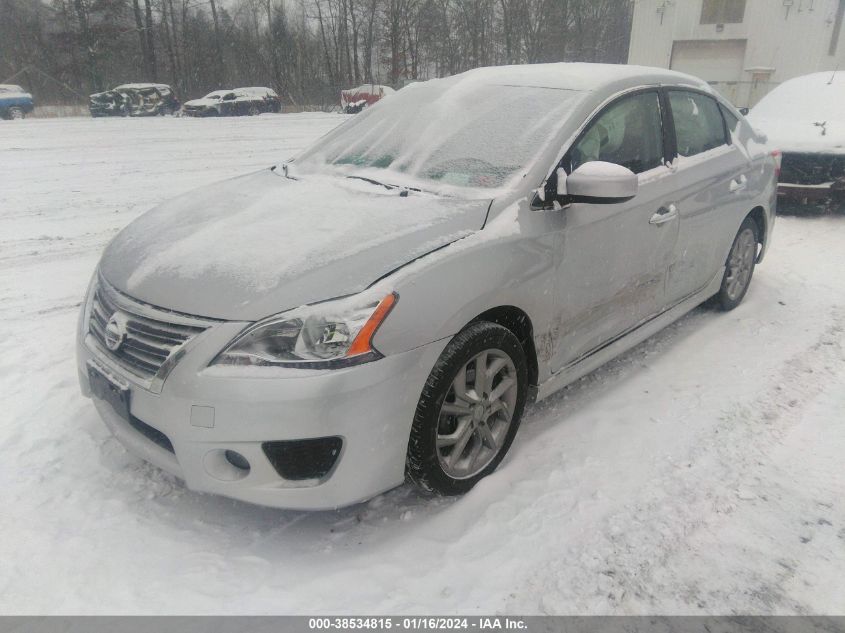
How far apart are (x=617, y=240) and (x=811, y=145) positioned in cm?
574

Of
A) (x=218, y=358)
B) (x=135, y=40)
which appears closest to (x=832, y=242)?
(x=218, y=358)

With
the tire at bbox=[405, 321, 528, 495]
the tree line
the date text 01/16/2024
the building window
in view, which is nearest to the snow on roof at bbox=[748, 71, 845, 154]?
the tire at bbox=[405, 321, 528, 495]

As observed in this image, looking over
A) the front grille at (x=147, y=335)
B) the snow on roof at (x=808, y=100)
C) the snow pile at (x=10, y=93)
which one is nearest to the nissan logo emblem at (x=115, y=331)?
the front grille at (x=147, y=335)

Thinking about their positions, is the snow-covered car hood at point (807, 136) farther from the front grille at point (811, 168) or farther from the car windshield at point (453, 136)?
the car windshield at point (453, 136)

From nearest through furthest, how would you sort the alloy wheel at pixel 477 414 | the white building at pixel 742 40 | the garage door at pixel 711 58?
the alloy wheel at pixel 477 414
the white building at pixel 742 40
the garage door at pixel 711 58

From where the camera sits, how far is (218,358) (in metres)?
2.07

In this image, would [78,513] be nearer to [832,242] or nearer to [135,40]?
[832,242]

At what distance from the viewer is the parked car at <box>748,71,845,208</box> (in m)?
7.16

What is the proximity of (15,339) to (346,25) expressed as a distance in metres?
44.2


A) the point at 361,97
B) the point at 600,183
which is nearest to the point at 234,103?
the point at 361,97

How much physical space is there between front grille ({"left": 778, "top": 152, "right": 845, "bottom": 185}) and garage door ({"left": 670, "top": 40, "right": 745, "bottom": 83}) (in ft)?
61.3

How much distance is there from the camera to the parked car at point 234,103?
26266mm

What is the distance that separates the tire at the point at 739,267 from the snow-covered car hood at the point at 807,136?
3.08 m

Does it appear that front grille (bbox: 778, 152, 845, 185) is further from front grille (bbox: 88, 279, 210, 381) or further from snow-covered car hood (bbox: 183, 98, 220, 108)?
snow-covered car hood (bbox: 183, 98, 220, 108)
